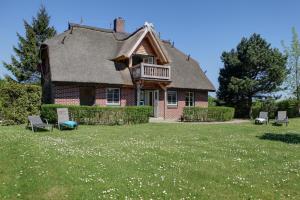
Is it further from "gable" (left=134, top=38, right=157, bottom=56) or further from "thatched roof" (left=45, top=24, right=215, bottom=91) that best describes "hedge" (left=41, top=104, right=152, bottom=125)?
"gable" (left=134, top=38, right=157, bottom=56)

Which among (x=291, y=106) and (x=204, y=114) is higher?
(x=291, y=106)

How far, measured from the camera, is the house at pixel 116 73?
26.1 meters

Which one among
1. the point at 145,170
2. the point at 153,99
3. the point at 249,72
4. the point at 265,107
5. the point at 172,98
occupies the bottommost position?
the point at 145,170

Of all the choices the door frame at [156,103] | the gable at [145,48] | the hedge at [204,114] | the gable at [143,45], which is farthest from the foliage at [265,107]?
the gable at [145,48]

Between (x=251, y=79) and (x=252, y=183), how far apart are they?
29.8 m

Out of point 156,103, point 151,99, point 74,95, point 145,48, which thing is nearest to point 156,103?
point 156,103

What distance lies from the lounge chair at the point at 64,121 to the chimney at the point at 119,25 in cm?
1753

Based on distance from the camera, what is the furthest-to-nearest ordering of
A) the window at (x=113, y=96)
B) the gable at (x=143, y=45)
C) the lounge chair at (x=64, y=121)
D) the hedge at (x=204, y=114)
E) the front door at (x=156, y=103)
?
1. the front door at (x=156, y=103)
2. the gable at (x=143, y=45)
3. the window at (x=113, y=96)
4. the hedge at (x=204, y=114)
5. the lounge chair at (x=64, y=121)

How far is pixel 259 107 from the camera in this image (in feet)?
119

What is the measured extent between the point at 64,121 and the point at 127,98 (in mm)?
10126

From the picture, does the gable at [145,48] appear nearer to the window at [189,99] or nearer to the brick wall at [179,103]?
the brick wall at [179,103]

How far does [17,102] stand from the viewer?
68.2 feet

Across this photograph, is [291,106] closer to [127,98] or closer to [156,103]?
[156,103]

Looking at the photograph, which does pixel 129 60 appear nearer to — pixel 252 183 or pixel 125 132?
pixel 125 132
